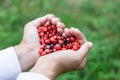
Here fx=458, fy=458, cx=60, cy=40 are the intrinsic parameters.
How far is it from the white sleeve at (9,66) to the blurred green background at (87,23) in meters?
0.97

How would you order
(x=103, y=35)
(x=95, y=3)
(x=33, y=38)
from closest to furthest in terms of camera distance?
(x=33, y=38)
(x=103, y=35)
(x=95, y=3)

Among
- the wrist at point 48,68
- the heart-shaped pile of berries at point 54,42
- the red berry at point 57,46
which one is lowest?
the wrist at point 48,68

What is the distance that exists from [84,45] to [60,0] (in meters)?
2.10

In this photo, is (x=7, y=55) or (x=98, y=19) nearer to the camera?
(x=7, y=55)

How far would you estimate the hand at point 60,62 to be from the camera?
1.83 meters

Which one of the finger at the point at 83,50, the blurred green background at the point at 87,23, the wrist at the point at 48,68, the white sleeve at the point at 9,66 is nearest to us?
the wrist at the point at 48,68

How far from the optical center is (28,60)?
6.77 feet

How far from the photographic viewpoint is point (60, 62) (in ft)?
6.15

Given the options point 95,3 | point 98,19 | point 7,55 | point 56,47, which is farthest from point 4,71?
point 95,3

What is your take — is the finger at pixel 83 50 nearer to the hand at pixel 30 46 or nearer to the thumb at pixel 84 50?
the thumb at pixel 84 50

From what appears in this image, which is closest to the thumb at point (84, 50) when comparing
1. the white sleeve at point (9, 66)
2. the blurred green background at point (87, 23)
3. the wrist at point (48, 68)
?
the wrist at point (48, 68)

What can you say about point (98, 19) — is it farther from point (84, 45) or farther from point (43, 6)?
point (84, 45)

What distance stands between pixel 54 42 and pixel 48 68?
0.64 ft

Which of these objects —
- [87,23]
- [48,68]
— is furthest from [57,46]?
[87,23]
